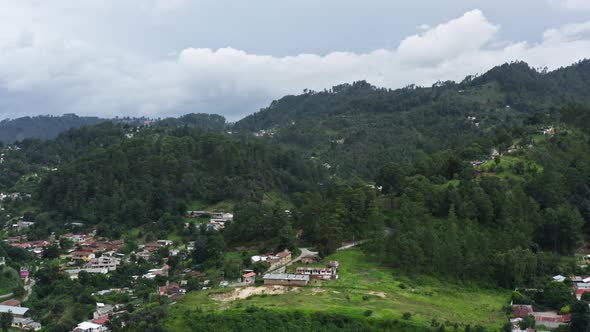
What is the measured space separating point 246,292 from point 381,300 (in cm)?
700

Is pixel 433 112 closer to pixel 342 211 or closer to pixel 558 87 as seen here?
pixel 558 87

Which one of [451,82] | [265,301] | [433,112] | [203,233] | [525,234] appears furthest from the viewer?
[451,82]

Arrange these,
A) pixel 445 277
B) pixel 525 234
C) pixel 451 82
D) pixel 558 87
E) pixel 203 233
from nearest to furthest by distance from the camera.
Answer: pixel 445 277, pixel 525 234, pixel 203 233, pixel 558 87, pixel 451 82

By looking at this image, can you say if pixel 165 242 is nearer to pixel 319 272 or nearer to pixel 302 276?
pixel 319 272

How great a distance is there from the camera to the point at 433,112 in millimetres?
106812

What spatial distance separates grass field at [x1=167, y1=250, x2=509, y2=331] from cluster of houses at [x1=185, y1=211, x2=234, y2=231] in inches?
807

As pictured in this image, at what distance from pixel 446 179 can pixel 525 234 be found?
987 centimetres

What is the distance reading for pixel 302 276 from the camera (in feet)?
105

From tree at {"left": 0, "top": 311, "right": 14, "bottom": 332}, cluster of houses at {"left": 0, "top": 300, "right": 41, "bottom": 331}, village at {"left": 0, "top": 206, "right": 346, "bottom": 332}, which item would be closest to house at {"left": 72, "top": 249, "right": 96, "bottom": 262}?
village at {"left": 0, "top": 206, "right": 346, "bottom": 332}

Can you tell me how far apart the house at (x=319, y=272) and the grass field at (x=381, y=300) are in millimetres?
524

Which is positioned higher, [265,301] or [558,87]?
[558,87]

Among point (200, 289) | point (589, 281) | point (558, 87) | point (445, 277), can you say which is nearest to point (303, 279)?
point (200, 289)

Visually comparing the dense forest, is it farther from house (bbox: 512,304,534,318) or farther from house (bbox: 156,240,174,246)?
house (bbox: 512,304,534,318)

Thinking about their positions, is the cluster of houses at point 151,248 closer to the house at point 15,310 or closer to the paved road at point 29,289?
the paved road at point 29,289
